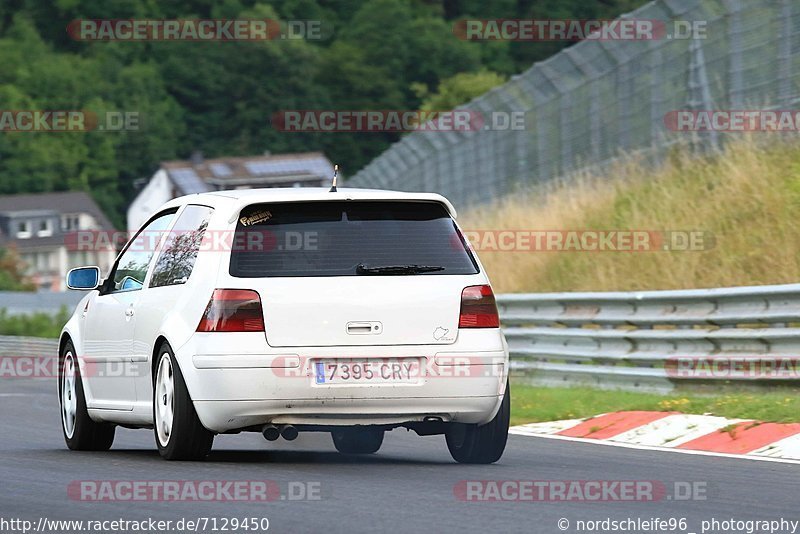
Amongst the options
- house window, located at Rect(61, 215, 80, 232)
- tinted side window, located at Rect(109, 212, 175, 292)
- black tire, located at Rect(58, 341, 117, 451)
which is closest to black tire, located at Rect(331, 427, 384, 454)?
black tire, located at Rect(58, 341, 117, 451)

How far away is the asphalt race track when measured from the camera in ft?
26.2

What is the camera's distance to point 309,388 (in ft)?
32.8

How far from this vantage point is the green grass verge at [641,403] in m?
13.1

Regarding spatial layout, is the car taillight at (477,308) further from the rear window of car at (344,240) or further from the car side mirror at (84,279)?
the car side mirror at (84,279)

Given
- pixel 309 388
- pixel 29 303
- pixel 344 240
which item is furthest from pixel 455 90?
pixel 309 388

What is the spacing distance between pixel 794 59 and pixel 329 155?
11864 centimetres

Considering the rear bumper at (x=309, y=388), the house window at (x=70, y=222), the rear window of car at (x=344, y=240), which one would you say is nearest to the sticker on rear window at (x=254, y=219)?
the rear window of car at (x=344, y=240)

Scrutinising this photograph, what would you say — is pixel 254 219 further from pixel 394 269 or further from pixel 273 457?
pixel 273 457

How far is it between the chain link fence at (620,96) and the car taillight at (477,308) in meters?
10.8

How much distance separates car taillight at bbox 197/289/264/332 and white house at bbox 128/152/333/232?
122300 millimetres

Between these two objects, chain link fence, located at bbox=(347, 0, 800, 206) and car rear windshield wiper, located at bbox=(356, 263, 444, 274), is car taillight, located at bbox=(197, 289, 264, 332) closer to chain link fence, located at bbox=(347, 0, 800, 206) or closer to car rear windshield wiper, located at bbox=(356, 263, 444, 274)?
car rear windshield wiper, located at bbox=(356, 263, 444, 274)

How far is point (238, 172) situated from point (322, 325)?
411ft

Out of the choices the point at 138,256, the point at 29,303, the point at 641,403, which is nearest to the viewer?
the point at 138,256

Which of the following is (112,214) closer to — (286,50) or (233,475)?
(286,50)
